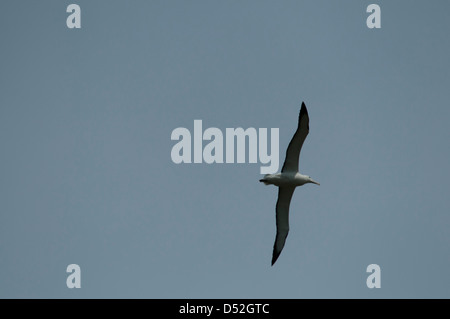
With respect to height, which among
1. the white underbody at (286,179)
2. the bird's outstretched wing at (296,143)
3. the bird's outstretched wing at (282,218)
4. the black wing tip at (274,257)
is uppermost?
the bird's outstretched wing at (296,143)

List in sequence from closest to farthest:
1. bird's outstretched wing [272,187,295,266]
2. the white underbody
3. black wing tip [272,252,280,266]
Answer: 1. the white underbody
2. bird's outstretched wing [272,187,295,266]
3. black wing tip [272,252,280,266]

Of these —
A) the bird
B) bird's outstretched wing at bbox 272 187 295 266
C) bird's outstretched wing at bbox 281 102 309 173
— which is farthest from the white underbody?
bird's outstretched wing at bbox 272 187 295 266

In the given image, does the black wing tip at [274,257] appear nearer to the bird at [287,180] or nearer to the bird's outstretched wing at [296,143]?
the bird at [287,180]

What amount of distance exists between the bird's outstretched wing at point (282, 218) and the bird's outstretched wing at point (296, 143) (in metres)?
1.37

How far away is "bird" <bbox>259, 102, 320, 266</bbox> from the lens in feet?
96.0

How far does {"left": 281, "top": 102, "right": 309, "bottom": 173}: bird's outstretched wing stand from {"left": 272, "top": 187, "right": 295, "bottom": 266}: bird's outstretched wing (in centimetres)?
137

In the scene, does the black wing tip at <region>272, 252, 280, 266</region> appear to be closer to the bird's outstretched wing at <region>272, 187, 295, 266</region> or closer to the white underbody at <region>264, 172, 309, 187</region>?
the bird's outstretched wing at <region>272, 187, 295, 266</region>

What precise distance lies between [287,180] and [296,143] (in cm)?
185

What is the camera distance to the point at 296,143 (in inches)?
1165

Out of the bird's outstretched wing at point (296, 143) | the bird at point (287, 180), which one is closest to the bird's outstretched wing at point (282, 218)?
the bird at point (287, 180)

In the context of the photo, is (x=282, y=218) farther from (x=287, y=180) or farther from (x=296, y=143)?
(x=296, y=143)

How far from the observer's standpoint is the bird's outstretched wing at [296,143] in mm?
29047

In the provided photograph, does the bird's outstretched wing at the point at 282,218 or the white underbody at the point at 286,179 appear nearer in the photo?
the white underbody at the point at 286,179
